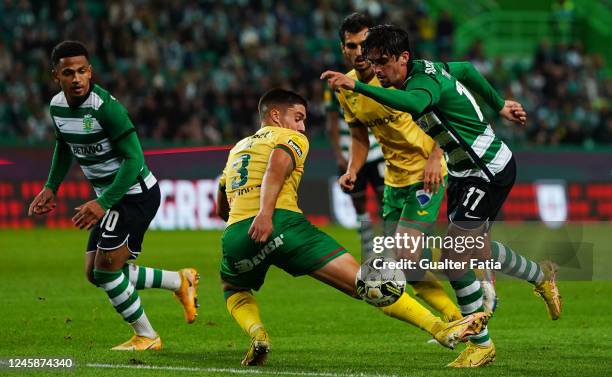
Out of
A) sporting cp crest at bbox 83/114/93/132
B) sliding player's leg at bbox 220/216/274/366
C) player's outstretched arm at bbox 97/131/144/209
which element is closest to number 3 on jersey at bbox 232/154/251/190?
sliding player's leg at bbox 220/216/274/366

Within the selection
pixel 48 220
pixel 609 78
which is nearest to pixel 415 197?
pixel 48 220

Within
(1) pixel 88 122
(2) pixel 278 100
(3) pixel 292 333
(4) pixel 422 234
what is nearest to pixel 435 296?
(4) pixel 422 234

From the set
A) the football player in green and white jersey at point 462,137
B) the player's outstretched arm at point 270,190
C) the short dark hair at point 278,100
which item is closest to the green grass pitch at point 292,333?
the football player in green and white jersey at point 462,137

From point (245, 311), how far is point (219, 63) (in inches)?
762

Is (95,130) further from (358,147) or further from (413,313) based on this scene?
(413,313)

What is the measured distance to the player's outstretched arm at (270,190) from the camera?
750cm

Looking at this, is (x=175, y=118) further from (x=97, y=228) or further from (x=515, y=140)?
(x=97, y=228)

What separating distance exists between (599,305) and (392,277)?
16.3ft

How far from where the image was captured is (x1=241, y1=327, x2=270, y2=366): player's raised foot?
7.82 metres

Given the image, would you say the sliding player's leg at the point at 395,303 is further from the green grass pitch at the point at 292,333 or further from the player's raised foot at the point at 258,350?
the player's raised foot at the point at 258,350

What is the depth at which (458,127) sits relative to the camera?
26.6 feet

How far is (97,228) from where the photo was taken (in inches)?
360

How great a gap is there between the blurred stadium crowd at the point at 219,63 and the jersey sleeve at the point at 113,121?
13998 mm

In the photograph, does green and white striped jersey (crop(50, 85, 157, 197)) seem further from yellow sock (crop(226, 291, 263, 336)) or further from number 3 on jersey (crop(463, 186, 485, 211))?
number 3 on jersey (crop(463, 186, 485, 211))
